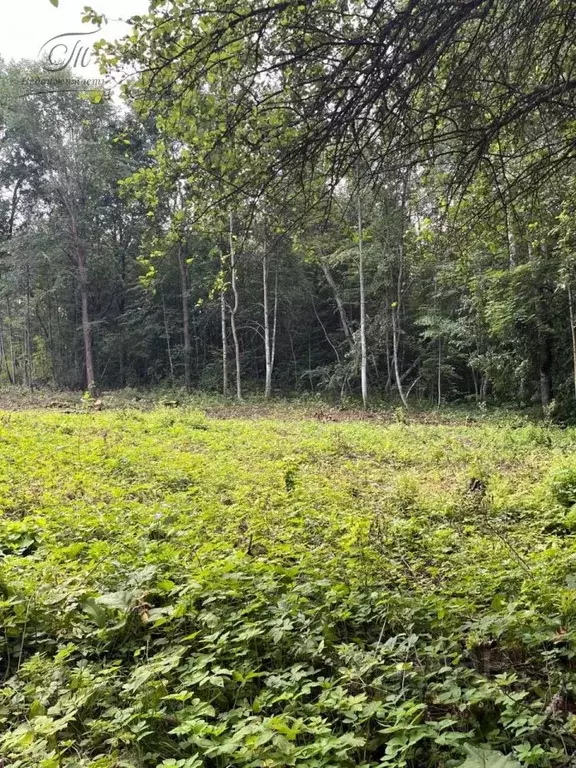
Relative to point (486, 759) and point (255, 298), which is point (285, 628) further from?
point (255, 298)

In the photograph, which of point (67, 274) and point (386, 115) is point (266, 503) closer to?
point (386, 115)

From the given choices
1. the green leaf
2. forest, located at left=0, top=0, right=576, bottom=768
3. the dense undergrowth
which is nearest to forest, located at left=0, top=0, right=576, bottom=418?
forest, located at left=0, top=0, right=576, bottom=768

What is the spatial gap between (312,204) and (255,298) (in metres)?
23.3

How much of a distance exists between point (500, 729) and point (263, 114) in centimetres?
383

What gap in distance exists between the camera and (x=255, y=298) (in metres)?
27.2

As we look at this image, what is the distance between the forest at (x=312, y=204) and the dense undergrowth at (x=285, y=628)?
225 cm

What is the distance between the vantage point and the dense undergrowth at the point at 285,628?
6.48ft

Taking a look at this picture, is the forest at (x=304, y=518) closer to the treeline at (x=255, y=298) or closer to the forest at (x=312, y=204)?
the forest at (x=312, y=204)

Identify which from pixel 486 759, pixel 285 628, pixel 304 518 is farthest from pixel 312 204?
pixel 486 759

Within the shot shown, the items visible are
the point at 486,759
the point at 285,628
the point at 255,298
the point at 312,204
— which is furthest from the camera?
the point at 255,298

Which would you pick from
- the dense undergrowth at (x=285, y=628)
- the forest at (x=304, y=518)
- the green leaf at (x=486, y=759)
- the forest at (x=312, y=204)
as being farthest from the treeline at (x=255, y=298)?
the green leaf at (x=486, y=759)

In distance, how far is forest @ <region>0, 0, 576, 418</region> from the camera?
343 cm

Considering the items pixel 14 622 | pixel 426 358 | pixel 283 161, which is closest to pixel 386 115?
pixel 283 161

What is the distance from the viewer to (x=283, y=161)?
3611mm
